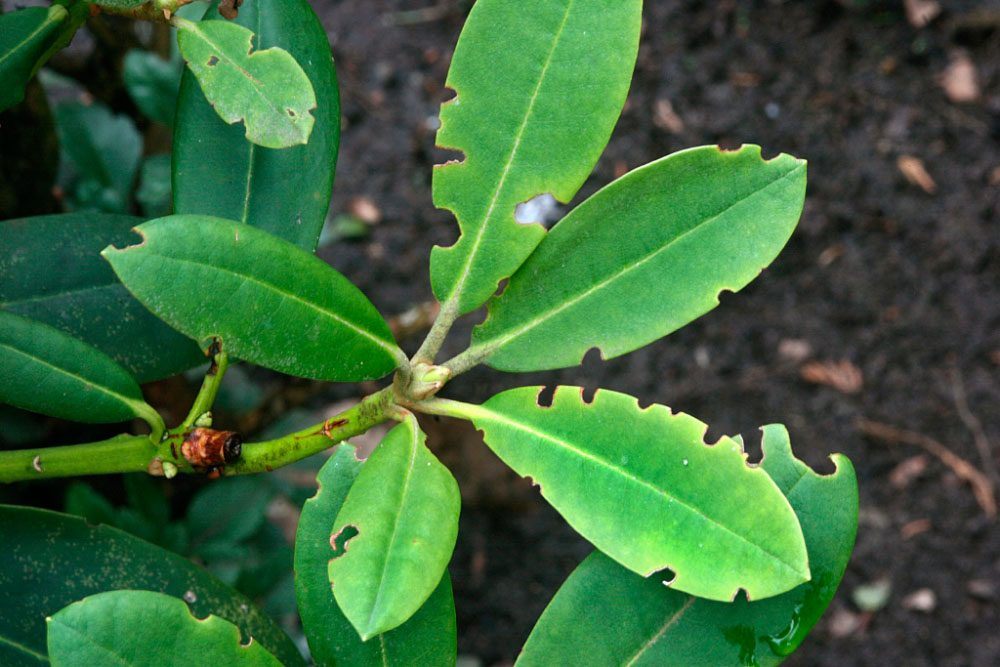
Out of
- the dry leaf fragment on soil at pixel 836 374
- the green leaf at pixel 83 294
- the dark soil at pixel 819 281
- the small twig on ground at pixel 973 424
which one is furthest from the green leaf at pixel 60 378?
the small twig on ground at pixel 973 424

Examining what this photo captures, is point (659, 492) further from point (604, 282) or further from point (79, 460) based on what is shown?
point (79, 460)

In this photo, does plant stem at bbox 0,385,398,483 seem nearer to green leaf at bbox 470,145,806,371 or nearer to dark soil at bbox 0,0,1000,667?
green leaf at bbox 470,145,806,371

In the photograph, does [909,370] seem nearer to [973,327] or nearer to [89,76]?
[973,327]

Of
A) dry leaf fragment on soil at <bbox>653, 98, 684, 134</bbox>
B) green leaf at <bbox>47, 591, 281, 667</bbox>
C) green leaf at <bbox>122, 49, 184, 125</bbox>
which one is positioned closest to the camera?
green leaf at <bbox>47, 591, 281, 667</bbox>

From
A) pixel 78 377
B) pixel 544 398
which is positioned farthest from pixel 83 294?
pixel 544 398

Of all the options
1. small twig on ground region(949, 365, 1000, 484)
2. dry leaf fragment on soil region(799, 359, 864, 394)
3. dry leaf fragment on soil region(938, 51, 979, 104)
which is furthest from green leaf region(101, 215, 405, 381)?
dry leaf fragment on soil region(938, 51, 979, 104)

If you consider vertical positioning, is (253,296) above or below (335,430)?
above
